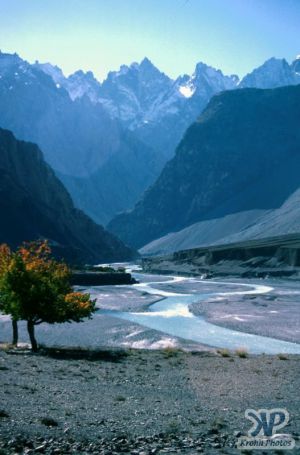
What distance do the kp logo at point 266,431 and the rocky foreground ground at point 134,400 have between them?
309 millimetres

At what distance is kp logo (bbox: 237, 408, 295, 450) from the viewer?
1478 cm

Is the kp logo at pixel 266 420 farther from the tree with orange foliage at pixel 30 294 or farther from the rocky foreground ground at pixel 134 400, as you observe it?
the tree with orange foliage at pixel 30 294

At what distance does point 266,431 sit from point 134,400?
641 centimetres

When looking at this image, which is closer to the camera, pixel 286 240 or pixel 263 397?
pixel 263 397

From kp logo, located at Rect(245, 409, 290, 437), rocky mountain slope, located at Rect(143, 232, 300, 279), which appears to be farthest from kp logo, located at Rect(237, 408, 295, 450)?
rocky mountain slope, located at Rect(143, 232, 300, 279)

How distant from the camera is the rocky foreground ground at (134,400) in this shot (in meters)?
14.9

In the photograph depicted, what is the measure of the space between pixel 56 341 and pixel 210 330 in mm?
17033

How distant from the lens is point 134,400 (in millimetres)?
21344

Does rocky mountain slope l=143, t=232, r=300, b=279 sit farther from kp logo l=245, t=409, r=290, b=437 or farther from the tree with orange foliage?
kp logo l=245, t=409, r=290, b=437

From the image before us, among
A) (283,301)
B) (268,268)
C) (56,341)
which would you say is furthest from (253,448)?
(268,268)

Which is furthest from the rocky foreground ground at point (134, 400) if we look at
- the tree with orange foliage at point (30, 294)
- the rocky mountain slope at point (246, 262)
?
the rocky mountain slope at point (246, 262)

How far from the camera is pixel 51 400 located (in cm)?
1970

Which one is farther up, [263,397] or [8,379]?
[8,379]

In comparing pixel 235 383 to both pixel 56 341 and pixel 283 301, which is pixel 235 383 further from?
pixel 283 301
